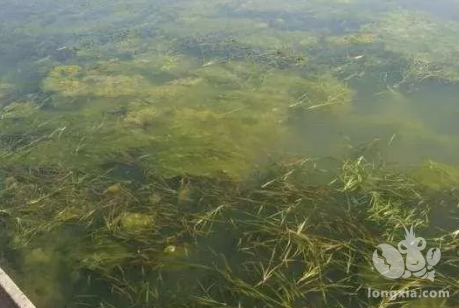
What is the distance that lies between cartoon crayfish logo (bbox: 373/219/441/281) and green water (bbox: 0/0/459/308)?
65mm

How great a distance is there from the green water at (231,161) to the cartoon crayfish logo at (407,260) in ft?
0.21

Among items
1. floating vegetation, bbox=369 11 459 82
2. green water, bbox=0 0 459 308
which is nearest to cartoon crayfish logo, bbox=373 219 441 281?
green water, bbox=0 0 459 308

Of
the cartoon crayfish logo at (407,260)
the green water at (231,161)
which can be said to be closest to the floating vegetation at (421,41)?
the green water at (231,161)

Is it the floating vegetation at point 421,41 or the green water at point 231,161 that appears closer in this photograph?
the green water at point 231,161

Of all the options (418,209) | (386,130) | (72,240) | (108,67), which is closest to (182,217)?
(72,240)

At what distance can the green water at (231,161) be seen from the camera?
9.97 ft

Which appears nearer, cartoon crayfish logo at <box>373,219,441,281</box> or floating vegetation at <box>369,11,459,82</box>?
cartoon crayfish logo at <box>373,219,441,281</box>

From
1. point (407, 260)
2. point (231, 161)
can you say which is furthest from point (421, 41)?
point (407, 260)

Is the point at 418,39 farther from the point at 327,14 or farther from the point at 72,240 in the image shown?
the point at 72,240

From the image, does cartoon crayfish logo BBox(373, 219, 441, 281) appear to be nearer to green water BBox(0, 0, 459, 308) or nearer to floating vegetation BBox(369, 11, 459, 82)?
green water BBox(0, 0, 459, 308)

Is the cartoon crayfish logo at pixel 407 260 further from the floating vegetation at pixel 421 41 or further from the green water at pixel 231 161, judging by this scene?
the floating vegetation at pixel 421 41

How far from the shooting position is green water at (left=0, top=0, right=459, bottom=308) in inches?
120

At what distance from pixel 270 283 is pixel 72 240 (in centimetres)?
154

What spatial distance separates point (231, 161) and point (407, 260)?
1804 millimetres
